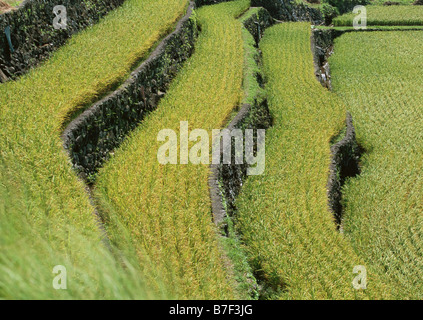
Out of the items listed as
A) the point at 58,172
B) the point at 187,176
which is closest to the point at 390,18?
the point at 187,176

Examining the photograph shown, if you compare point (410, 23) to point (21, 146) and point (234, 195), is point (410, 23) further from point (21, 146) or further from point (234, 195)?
point (21, 146)

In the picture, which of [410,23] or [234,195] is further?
[410,23]

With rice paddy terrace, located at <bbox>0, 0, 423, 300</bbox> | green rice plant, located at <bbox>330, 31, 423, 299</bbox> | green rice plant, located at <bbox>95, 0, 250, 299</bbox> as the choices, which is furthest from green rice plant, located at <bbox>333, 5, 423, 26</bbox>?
green rice plant, located at <bbox>95, 0, 250, 299</bbox>

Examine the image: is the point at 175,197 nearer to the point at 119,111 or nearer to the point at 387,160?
the point at 119,111

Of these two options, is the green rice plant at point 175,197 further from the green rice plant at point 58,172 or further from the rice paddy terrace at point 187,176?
the green rice plant at point 58,172
